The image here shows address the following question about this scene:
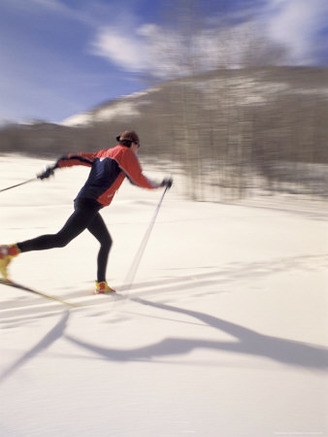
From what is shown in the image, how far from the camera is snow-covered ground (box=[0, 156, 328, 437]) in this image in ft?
5.42

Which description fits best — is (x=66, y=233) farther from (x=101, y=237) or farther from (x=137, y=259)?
(x=137, y=259)

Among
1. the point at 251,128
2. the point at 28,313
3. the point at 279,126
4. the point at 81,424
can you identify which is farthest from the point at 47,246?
the point at 279,126

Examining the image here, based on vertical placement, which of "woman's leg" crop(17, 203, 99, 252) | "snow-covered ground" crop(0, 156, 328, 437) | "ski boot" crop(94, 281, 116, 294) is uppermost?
"woman's leg" crop(17, 203, 99, 252)

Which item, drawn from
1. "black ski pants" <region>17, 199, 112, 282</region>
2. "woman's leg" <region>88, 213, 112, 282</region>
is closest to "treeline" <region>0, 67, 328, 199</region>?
"woman's leg" <region>88, 213, 112, 282</region>

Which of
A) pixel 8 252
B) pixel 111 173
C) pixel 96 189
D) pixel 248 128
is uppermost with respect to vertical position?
pixel 248 128

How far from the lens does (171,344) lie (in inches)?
90.6

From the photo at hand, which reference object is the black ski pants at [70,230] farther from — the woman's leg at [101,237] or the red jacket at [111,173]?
the woman's leg at [101,237]

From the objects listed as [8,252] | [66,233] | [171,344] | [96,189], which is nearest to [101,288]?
[66,233]

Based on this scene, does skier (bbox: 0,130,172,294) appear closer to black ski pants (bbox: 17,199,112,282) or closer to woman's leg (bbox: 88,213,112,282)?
black ski pants (bbox: 17,199,112,282)

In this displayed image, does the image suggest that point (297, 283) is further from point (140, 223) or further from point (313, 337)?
point (140, 223)

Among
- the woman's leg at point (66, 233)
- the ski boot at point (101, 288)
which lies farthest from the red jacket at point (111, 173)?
the ski boot at point (101, 288)

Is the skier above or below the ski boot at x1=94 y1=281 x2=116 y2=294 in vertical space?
above

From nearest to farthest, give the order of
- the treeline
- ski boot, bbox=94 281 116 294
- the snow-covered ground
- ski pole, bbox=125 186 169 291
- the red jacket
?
the snow-covered ground
the red jacket
ski boot, bbox=94 281 116 294
ski pole, bbox=125 186 169 291
the treeline

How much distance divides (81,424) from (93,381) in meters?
0.31
